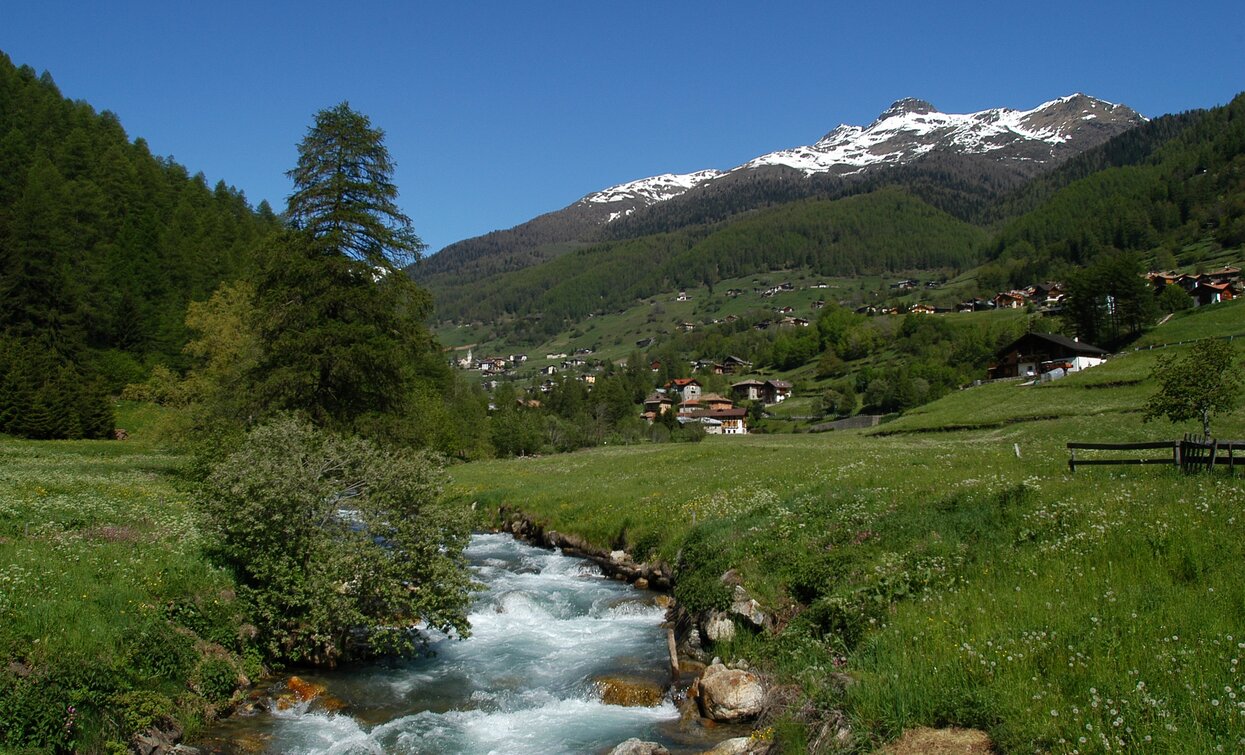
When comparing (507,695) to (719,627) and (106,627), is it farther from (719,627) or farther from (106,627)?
(106,627)

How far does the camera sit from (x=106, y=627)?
42.8 ft

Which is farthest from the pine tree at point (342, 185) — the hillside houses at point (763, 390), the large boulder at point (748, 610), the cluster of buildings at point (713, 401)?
the hillside houses at point (763, 390)

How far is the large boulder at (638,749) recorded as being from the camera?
12070 millimetres

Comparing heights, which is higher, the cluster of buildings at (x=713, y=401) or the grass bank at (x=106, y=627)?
the grass bank at (x=106, y=627)

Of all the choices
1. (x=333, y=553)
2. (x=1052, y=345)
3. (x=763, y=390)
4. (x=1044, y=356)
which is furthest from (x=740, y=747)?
(x=763, y=390)

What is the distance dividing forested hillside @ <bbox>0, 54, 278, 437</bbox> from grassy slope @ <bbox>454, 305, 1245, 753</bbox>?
33.6 m

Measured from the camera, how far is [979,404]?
75.4 m

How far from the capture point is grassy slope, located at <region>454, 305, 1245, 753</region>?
8852 millimetres

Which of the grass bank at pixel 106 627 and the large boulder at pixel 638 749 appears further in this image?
the large boulder at pixel 638 749

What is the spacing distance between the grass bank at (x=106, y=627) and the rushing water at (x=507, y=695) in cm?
141

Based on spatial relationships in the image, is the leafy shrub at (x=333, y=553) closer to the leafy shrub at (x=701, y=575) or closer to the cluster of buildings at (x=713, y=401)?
the leafy shrub at (x=701, y=575)

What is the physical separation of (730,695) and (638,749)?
2296 mm

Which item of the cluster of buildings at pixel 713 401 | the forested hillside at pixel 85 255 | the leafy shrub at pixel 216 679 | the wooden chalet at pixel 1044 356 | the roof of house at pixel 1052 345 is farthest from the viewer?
the cluster of buildings at pixel 713 401

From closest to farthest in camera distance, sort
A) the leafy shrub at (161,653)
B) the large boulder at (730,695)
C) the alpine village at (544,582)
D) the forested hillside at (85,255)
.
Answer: the alpine village at (544,582) < the leafy shrub at (161,653) < the large boulder at (730,695) < the forested hillside at (85,255)
